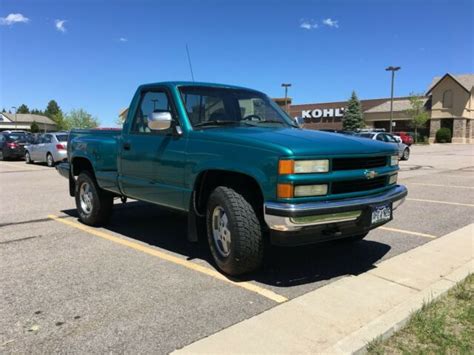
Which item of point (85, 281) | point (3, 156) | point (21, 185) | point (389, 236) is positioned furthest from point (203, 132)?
point (3, 156)

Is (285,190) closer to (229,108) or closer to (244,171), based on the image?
(244,171)

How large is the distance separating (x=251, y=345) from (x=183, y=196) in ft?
7.05

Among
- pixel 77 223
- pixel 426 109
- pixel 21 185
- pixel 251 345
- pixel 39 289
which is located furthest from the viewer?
pixel 426 109

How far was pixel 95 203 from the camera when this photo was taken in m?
6.93

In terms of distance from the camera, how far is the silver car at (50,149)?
1953 cm

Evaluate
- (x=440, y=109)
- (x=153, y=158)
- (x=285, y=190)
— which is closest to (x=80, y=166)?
(x=153, y=158)

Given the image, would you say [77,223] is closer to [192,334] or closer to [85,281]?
[85,281]

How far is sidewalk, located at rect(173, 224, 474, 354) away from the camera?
3303mm

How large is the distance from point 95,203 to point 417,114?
5370cm

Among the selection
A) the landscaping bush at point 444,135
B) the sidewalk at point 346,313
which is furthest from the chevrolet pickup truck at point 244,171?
the landscaping bush at point 444,135

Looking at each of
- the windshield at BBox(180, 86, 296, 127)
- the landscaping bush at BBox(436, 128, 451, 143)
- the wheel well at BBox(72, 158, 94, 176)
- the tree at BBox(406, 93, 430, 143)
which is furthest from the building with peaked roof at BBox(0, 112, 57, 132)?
the windshield at BBox(180, 86, 296, 127)

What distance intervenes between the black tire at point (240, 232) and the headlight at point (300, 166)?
600 mm

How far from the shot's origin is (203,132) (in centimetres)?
489

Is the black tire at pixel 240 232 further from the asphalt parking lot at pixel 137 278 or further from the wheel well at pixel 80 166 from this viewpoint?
the wheel well at pixel 80 166
